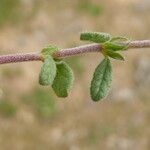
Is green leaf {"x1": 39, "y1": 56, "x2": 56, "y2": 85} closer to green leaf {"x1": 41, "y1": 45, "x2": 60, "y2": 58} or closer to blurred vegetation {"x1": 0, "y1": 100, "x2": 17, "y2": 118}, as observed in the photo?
green leaf {"x1": 41, "y1": 45, "x2": 60, "y2": 58}

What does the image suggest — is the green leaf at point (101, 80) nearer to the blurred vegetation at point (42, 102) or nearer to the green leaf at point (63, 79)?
the green leaf at point (63, 79)

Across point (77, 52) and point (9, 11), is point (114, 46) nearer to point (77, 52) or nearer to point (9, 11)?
point (77, 52)

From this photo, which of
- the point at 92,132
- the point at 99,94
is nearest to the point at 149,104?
the point at 92,132

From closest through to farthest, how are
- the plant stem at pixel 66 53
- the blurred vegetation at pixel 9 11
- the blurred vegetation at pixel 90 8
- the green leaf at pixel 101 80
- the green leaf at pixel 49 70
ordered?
the plant stem at pixel 66 53 → the green leaf at pixel 49 70 → the green leaf at pixel 101 80 → the blurred vegetation at pixel 9 11 → the blurred vegetation at pixel 90 8

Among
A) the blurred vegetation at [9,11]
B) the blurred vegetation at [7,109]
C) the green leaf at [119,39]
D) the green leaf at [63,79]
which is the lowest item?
Result: the green leaf at [63,79]

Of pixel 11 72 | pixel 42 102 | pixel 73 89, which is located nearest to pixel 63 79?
pixel 42 102

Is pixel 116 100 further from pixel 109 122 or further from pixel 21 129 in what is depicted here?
pixel 21 129

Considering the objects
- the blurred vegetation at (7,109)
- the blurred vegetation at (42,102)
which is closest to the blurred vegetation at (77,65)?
the blurred vegetation at (42,102)

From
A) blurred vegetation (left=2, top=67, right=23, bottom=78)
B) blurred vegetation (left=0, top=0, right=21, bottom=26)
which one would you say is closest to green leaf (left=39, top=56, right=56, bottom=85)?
blurred vegetation (left=2, top=67, right=23, bottom=78)

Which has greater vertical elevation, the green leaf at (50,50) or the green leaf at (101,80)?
the green leaf at (50,50)
